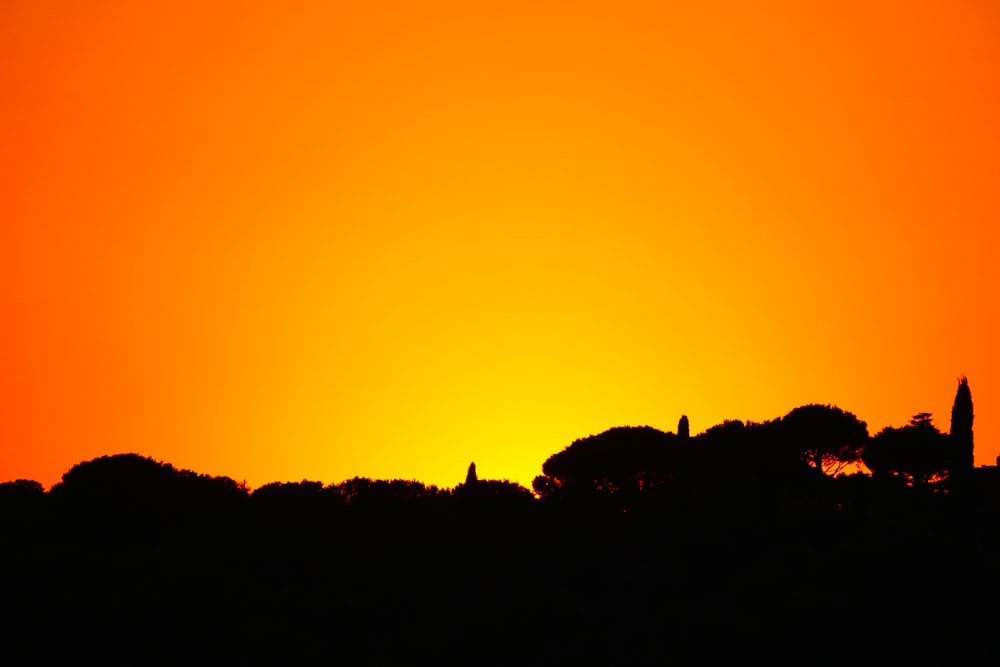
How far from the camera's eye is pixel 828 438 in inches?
3844

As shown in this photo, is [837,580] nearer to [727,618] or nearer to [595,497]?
[727,618]

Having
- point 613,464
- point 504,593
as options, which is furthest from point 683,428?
point 504,593

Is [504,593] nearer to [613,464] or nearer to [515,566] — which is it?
[515,566]

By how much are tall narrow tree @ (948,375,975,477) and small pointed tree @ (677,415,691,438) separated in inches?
874

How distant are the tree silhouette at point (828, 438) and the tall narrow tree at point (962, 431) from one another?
73.4 ft

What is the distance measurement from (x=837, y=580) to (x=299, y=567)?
31.1 meters

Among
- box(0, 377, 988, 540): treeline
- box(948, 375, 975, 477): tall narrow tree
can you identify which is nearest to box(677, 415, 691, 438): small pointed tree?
box(0, 377, 988, 540): treeline

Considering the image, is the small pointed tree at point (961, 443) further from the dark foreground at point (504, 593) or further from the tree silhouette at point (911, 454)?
the tree silhouette at point (911, 454)

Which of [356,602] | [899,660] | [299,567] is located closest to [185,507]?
[299,567]

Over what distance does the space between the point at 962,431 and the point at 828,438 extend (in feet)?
79.8

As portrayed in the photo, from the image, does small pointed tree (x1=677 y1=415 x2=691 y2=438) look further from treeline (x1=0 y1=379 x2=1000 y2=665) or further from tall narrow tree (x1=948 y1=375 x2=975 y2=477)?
tall narrow tree (x1=948 y1=375 x2=975 y2=477)

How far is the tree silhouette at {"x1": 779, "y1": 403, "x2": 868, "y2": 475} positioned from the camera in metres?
97.7

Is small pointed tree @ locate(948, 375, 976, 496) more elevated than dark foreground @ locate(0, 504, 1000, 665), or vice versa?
small pointed tree @ locate(948, 375, 976, 496)

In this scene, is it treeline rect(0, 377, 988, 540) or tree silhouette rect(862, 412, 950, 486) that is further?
tree silhouette rect(862, 412, 950, 486)
